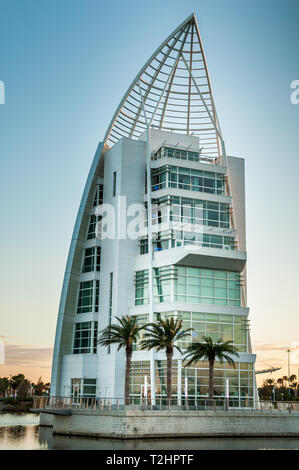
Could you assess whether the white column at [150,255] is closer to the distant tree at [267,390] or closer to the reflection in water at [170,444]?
the reflection in water at [170,444]

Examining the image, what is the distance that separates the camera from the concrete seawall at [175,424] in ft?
150

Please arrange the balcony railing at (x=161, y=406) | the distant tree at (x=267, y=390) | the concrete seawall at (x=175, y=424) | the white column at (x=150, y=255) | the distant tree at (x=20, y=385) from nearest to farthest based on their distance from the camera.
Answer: the concrete seawall at (x=175, y=424) → the balcony railing at (x=161, y=406) → the white column at (x=150, y=255) → the distant tree at (x=267, y=390) → the distant tree at (x=20, y=385)

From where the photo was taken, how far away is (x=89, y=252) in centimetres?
7412

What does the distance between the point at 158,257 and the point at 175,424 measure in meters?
21.9

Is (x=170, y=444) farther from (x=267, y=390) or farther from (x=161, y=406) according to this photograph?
(x=267, y=390)

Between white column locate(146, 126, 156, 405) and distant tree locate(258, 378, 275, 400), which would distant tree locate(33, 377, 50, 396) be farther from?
white column locate(146, 126, 156, 405)

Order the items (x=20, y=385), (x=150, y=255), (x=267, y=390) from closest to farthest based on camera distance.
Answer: (x=150, y=255)
(x=267, y=390)
(x=20, y=385)

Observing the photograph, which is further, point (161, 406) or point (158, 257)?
point (158, 257)

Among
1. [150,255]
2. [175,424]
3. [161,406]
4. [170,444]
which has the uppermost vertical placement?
[150,255]

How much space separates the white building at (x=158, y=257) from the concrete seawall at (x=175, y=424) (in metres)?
8.49

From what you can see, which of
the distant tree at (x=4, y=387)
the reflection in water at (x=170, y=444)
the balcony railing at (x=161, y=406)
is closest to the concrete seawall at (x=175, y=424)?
the balcony railing at (x=161, y=406)

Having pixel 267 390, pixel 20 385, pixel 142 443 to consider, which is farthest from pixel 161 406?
pixel 20 385

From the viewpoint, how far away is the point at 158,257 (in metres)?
65.4
